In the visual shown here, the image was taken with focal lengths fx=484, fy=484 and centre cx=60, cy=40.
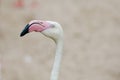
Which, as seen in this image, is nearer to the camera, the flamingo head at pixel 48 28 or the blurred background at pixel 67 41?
the flamingo head at pixel 48 28

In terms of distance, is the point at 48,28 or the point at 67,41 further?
the point at 67,41

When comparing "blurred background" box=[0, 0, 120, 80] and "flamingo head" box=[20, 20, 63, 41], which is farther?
"blurred background" box=[0, 0, 120, 80]

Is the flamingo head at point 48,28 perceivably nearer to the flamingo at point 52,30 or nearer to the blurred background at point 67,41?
the flamingo at point 52,30

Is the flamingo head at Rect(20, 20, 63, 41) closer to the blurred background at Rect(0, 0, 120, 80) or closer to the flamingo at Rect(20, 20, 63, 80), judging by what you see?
the flamingo at Rect(20, 20, 63, 80)

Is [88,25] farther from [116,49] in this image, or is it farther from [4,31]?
[4,31]

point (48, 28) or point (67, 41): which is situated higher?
point (67, 41)

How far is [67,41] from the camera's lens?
6570 mm

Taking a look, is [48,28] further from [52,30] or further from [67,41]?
[67,41]

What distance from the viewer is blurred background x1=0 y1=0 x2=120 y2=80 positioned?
5.91 metres

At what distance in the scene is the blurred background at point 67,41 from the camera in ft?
19.4

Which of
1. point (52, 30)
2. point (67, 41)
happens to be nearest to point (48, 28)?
point (52, 30)

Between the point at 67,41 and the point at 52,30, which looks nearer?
the point at 52,30

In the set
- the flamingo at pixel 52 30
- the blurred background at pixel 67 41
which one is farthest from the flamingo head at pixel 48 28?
the blurred background at pixel 67 41

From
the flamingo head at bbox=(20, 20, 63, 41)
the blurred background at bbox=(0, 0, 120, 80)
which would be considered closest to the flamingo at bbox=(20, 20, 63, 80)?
the flamingo head at bbox=(20, 20, 63, 41)
